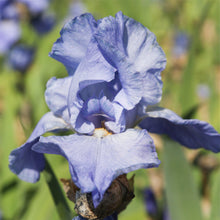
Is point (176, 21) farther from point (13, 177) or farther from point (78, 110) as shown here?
point (78, 110)

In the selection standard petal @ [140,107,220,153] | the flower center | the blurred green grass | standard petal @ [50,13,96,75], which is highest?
standard petal @ [50,13,96,75]

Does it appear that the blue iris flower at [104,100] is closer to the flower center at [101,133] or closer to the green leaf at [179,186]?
the flower center at [101,133]

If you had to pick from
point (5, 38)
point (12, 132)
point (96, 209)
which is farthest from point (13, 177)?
point (5, 38)

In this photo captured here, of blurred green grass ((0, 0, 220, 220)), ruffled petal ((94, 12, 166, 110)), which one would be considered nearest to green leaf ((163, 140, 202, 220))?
blurred green grass ((0, 0, 220, 220))

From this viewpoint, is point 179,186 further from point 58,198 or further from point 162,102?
point 162,102

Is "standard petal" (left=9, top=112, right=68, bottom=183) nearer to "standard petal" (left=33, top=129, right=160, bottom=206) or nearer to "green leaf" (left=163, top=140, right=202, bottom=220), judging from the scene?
"standard petal" (left=33, top=129, right=160, bottom=206)

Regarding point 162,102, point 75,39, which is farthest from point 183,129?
point 162,102
